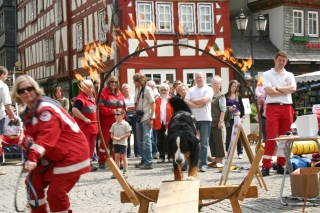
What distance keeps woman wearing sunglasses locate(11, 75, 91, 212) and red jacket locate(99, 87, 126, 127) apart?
5.65 meters

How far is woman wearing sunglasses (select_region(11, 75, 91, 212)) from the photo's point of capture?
17.3 feet

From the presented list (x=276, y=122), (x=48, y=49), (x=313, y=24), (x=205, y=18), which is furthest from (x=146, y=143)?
(x=48, y=49)

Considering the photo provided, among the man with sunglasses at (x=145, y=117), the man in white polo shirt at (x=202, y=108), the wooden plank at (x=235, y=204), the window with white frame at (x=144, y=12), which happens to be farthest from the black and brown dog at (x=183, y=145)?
the window with white frame at (x=144, y=12)

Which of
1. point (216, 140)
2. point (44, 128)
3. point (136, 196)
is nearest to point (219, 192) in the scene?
point (136, 196)

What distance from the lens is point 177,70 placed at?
27.4 m

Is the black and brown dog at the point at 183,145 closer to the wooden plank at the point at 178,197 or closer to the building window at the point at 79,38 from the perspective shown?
the wooden plank at the point at 178,197

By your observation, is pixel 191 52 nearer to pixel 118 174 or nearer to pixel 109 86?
pixel 109 86

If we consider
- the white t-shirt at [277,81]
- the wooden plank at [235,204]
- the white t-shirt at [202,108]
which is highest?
the white t-shirt at [277,81]

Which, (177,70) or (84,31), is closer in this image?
(177,70)

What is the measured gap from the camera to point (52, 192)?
5316mm

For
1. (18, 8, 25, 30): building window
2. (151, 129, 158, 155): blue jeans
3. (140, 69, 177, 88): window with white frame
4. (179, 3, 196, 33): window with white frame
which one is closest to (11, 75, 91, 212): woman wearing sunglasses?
(151, 129, 158, 155): blue jeans

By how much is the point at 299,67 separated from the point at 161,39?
771cm

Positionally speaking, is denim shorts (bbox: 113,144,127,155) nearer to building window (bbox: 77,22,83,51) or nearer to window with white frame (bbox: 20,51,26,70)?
building window (bbox: 77,22,83,51)

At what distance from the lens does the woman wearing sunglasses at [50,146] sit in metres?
5.29
